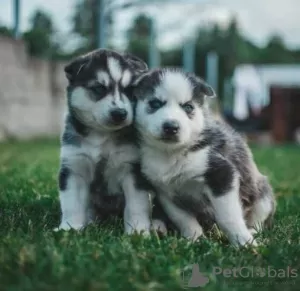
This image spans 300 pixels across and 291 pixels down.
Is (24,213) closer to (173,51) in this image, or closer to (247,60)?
(173,51)

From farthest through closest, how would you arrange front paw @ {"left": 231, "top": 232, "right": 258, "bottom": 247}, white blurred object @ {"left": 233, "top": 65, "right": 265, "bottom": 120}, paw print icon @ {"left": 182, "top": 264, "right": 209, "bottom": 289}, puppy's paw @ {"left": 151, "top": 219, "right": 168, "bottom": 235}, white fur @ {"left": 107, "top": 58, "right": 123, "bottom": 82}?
white blurred object @ {"left": 233, "top": 65, "right": 265, "bottom": 120}
white fur @ {"left": 107, "top": 58, "right": 123, "bottom": 82}
puppy's paw @ {"left": 151, "top": 219, "right": 168, "bottom": 235}
front paw @ {"left": 231, "top": 232, "right": 258, "bottom": 247}
paw print icon @ {"left": 182, "top": 264, "right": 209, "bottom": 289}

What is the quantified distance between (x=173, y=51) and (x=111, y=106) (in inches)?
1727

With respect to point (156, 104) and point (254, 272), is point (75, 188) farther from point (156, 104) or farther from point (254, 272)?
point (254, 272)

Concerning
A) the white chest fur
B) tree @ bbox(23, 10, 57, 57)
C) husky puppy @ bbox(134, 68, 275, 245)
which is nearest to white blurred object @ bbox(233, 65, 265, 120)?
tree @ bbox(23, 10, 57, 57)

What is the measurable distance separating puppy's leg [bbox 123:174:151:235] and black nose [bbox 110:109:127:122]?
35 centimetres

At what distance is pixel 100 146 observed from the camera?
4.23m

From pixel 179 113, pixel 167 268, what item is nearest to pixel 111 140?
pixel 179 113

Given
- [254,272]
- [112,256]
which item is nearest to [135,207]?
[112,256]

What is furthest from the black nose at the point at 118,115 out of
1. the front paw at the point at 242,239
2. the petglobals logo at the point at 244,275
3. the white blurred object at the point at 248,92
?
the white blurred object at the point at 248,92

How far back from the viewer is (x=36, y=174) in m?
7.04

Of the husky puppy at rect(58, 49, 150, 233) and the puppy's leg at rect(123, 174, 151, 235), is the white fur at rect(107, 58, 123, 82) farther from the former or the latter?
the puppy's leg at rect(123, 174, 151, 235)

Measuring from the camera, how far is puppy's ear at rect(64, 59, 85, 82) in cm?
445

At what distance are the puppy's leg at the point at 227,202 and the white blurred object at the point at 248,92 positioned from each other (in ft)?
89.0

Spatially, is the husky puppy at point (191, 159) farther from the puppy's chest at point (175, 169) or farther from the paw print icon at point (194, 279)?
the paw print icon at point (194, 279)
